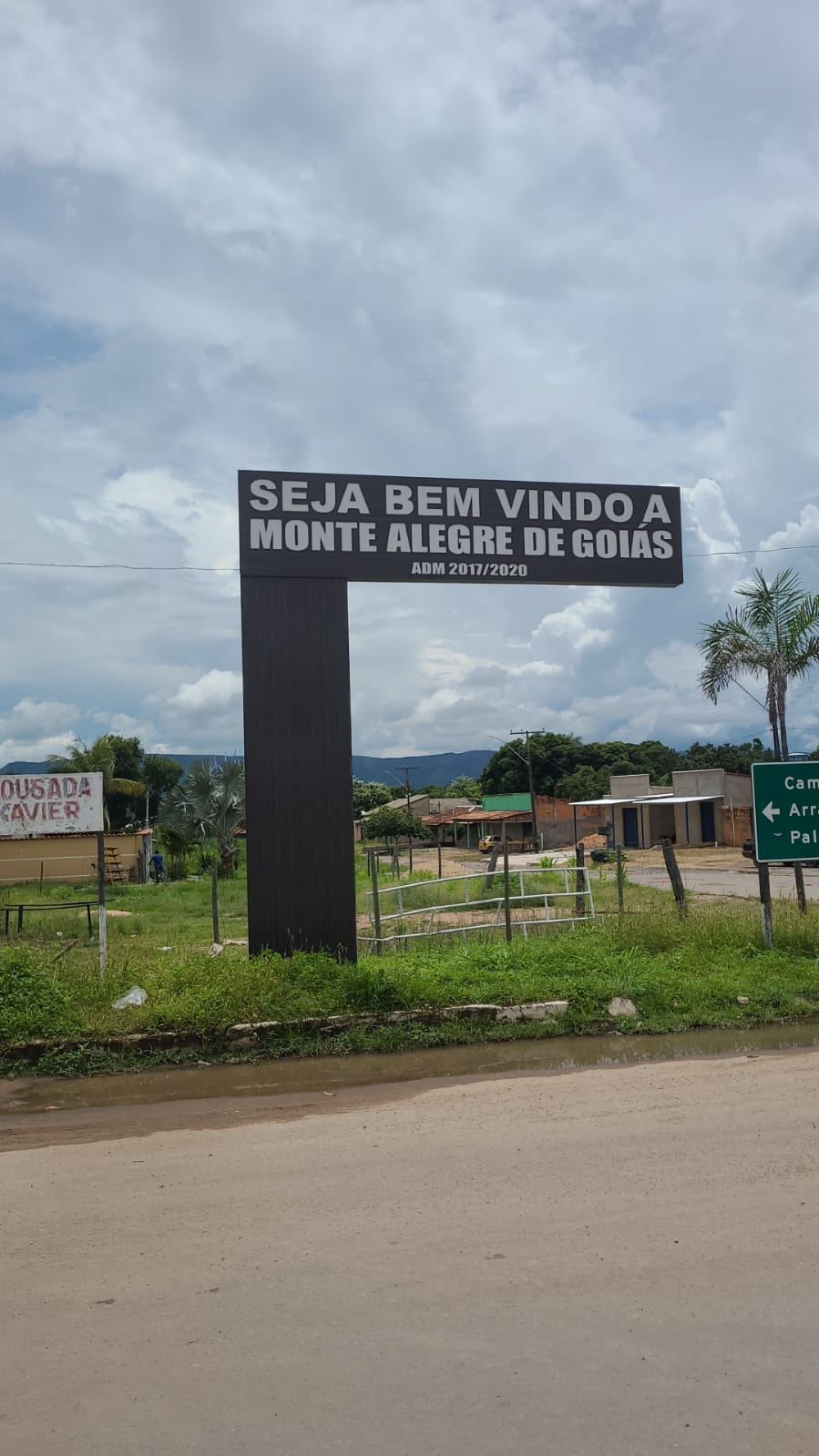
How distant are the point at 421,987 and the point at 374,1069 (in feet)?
5.11

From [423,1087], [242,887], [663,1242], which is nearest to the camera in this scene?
[663,1242]

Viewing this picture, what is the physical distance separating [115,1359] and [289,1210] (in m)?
1.50

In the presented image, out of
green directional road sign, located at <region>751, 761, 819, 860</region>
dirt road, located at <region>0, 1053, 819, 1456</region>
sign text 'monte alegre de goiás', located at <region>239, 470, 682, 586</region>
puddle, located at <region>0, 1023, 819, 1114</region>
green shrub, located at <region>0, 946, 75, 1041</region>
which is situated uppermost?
sign text 'monte alegre de goiás', located at <region>239, 470, 682, 586</region>

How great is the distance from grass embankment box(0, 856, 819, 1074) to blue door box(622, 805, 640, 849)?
44.7m

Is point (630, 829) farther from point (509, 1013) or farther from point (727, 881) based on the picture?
point (509, 1013)

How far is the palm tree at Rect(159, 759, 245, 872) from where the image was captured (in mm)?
34375

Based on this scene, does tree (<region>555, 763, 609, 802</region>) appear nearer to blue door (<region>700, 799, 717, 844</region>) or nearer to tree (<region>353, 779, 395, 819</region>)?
blue door (<region>700, 799, 717, 844</region>)

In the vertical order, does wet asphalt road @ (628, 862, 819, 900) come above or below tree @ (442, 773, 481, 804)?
below

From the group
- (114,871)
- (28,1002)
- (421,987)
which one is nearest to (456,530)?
(421,987)

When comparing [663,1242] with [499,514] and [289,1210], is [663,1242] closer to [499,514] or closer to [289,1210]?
[289,1210]

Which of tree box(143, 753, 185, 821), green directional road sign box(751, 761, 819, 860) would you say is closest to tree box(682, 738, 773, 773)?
tree box(143, 753, 185, 821)

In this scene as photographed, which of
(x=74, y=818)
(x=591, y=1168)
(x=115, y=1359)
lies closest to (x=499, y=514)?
(x=74, y=818)

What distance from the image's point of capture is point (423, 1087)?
7.62m

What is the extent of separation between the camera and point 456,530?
36.7 ft
